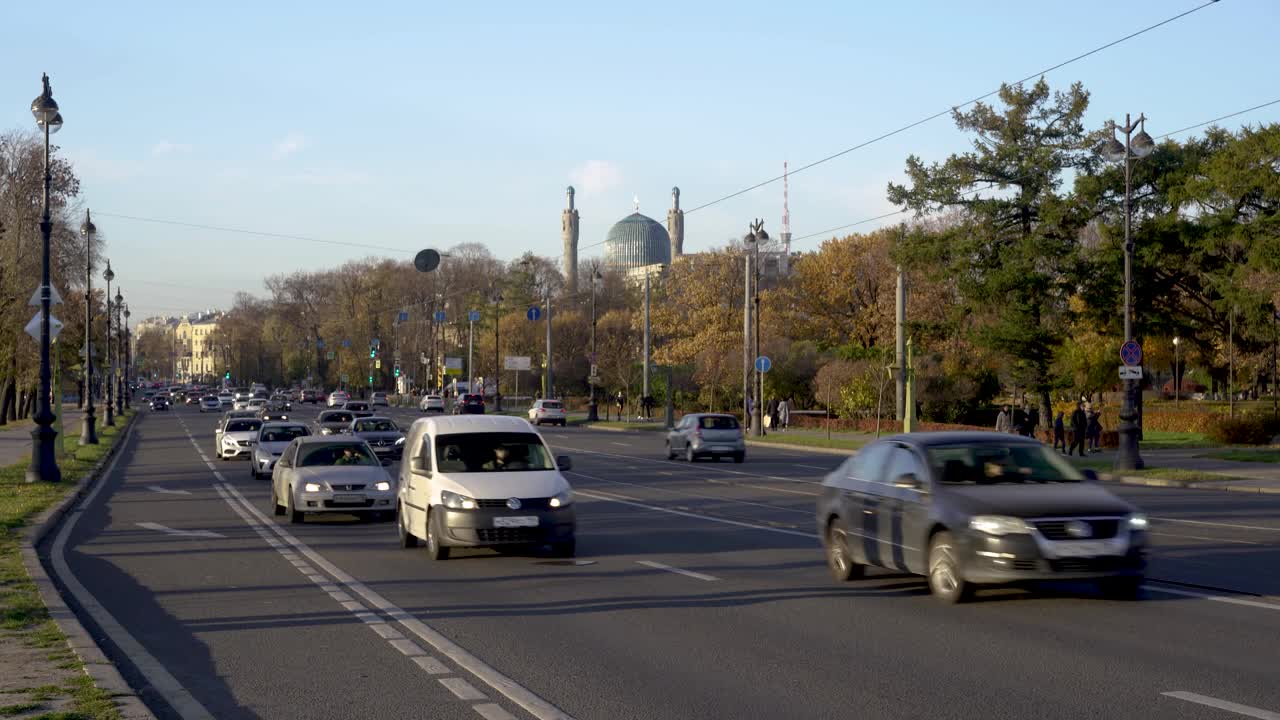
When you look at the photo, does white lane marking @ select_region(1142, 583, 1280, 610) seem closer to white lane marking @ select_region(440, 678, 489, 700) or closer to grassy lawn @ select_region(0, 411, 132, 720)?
white lane marking @ select_region(440, 678, 489, 700)

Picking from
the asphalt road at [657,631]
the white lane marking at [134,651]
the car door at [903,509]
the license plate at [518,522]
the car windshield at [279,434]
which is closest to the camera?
the white lane marking at [134,651]

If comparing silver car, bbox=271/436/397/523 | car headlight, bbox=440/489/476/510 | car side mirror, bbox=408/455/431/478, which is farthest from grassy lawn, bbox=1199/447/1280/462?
car headlight, bbox=440/489/476/510

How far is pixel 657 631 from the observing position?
10.8 metres

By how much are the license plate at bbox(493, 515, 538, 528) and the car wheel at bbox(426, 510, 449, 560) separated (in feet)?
2.57

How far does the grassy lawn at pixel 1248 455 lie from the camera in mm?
38562

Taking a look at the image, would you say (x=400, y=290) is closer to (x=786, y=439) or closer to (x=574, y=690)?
(x=786, y=439)

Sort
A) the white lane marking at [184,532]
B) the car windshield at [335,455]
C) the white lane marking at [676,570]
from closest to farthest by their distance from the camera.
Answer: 1. the white lane marking at [676,570]
2. the white lane marking at [184,532]
3. the car windshield at [335,455]

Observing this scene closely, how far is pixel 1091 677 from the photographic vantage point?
8727 mm

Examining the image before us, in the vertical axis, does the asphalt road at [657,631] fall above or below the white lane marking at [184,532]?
above

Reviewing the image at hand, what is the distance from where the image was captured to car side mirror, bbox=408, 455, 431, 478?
16391 mm

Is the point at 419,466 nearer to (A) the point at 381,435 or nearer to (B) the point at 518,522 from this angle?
(B) the point at 518,522

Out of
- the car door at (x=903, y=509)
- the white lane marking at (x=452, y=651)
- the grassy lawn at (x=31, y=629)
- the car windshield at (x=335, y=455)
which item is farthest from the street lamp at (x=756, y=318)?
the car door at (x=903, y=509)

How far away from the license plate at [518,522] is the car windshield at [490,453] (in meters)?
1.16

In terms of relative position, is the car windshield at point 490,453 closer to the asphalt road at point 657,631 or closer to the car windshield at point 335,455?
the asphalt road at point 657,631
